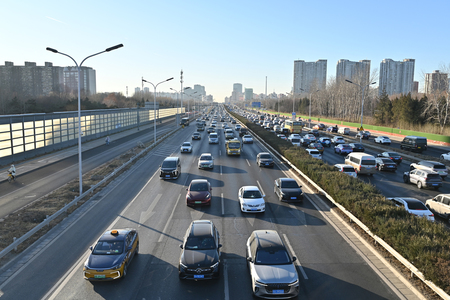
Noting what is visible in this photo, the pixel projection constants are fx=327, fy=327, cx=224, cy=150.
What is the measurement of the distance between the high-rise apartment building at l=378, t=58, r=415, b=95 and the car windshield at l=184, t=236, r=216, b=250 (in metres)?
186

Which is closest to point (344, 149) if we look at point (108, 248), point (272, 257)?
point (272, 257)

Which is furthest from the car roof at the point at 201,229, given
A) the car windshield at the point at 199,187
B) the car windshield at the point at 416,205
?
the car windshield at the point at 416,205

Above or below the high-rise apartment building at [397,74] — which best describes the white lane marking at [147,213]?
below

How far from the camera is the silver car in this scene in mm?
9984

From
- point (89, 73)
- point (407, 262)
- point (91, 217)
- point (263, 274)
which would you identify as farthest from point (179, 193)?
point (89, 73)

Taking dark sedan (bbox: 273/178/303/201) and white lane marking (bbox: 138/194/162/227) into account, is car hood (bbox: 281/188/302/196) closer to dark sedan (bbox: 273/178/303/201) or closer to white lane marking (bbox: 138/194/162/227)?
dark sedan (bbox: 273/178/303/201)

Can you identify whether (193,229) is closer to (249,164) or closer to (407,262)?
(407,262)

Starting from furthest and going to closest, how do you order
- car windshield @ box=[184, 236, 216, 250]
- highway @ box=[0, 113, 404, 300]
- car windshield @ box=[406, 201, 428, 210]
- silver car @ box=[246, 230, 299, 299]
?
car windshield @ box=[406, 201, 428, 210] < car windshield @ box=[184, 236, 216, 250] < highway @ box=[0, 113, 404, 300] < silver car @ box=[246, 230, 299, 299]

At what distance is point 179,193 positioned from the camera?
23062 millimetres

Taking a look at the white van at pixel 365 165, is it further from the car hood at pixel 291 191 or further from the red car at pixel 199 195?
the red car at pixel 199 195

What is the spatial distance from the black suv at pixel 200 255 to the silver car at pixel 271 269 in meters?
1.27

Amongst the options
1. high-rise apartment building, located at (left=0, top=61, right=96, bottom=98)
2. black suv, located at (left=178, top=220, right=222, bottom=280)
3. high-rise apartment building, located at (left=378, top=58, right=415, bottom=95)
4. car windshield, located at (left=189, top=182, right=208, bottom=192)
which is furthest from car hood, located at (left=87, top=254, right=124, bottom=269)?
high-rise apartment building, located at (left=378, top=58, right=415, bottom=95)

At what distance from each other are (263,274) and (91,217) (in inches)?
461

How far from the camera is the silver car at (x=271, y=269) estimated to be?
9.98m
